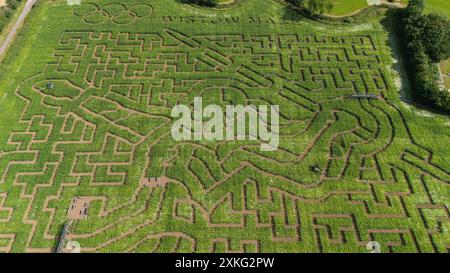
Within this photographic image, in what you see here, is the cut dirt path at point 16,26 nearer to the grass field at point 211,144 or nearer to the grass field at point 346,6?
the grass field at point 211,144

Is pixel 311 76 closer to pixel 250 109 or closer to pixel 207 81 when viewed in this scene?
pixel 250 109

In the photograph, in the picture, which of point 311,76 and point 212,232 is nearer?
point 212,232

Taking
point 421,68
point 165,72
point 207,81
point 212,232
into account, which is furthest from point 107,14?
point 421,68

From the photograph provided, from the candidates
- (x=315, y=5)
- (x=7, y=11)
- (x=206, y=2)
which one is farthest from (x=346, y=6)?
(x=7, y=11)

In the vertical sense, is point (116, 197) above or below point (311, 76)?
below

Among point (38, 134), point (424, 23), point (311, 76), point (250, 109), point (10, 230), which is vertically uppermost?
point (424, 23)

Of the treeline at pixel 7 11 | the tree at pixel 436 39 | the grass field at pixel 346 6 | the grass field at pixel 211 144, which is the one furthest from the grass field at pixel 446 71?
the treeline at pixel 7 11

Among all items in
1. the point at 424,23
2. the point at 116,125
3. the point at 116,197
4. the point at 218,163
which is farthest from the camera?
the point at 424,23
